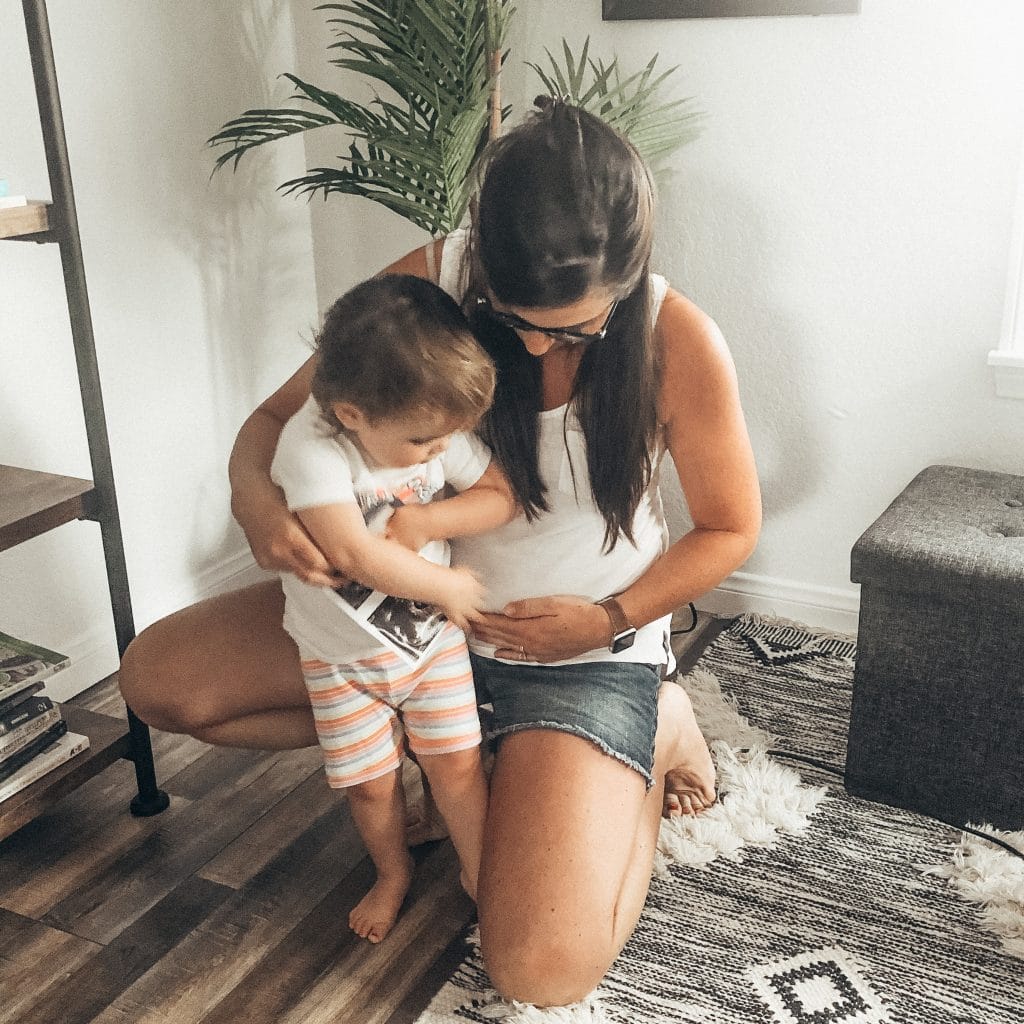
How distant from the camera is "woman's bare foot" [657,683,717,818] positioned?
1640mm

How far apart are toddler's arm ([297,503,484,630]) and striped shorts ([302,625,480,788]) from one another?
85mm

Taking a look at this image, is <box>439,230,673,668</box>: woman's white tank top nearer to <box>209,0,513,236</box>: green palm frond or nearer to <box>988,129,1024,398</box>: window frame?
<box>209,0,513,236</box>: green palm frond

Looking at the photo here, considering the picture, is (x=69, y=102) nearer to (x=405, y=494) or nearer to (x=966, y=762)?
(x=405, y=494)

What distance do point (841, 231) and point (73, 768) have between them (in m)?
1.57

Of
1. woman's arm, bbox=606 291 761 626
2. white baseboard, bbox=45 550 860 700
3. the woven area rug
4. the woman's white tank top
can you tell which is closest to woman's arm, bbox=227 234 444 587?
the woman's white tank top

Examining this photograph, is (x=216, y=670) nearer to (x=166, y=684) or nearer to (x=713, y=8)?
(x=166, y=684)

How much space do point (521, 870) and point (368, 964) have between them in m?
0.26

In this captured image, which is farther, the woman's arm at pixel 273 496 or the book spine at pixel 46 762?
the book spine at pixel 46 762

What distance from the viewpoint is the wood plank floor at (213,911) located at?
138cm

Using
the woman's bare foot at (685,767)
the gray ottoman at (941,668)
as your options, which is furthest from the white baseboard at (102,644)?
the gray ottoman at (941,668)

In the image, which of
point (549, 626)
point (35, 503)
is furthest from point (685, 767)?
point (35, 503)

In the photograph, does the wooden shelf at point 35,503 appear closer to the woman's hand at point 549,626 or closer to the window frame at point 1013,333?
the woman's hand at point 549,626

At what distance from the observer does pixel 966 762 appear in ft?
5.43

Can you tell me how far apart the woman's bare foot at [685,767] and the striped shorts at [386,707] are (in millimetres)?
Result: 346
